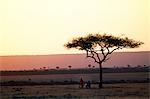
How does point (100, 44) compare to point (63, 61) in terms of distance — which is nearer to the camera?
point (63, 61)

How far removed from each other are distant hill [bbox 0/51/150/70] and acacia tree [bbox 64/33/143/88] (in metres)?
0.15

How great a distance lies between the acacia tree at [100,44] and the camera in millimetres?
8203

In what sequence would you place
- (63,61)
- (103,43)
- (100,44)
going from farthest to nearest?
(100,44) < (103,43) < (63,61)

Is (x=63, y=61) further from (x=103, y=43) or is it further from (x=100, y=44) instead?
(x=100, y=44)

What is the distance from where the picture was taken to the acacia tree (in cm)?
820

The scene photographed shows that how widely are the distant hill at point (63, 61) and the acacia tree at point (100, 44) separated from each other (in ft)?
0.51

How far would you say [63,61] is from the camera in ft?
28.1

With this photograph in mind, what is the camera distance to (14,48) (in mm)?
7684

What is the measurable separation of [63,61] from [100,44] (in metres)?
2.29

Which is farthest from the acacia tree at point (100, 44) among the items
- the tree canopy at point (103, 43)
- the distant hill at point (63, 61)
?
the distant hill at point (63, 61)

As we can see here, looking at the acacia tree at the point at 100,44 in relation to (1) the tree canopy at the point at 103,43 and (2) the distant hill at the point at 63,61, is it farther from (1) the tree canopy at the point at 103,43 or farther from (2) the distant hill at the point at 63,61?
(2) the distant hill at the point at 63,61

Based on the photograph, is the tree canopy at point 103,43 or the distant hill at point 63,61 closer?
the distant hill at point 63,61

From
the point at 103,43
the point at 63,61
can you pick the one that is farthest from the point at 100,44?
the point at 63,61

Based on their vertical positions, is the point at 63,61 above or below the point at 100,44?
below
